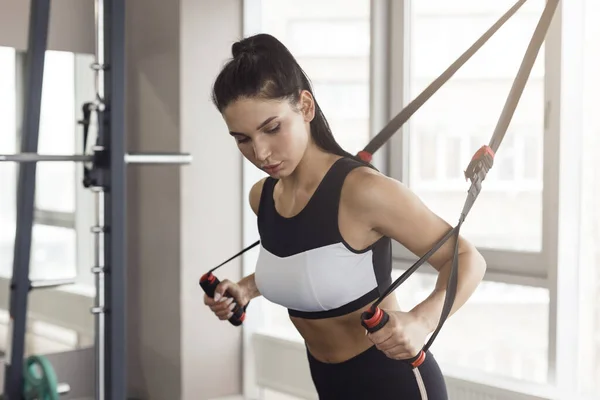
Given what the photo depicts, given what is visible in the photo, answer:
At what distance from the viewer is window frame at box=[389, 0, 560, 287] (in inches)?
100

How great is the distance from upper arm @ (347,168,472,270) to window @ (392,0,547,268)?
1.37 m

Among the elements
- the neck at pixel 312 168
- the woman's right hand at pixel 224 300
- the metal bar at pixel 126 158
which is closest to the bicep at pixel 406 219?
the neck at pixel 312 168

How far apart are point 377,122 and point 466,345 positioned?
1053 millimetres

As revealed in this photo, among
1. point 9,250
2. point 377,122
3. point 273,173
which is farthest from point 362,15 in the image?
point 273,173

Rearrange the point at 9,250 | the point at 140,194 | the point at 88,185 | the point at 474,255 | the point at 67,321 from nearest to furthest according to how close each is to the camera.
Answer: the point at 474,255, the point at 88,185, the point at 9,250, the point at 67,321, the point at 140,194

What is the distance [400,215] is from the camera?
1356mm

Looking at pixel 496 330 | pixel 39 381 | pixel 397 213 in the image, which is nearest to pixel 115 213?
pixel 39 381

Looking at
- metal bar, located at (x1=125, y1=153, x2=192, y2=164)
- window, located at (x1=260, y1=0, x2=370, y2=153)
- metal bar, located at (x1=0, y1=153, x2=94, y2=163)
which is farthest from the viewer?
window, located at (x1=260, y1=0, x2=370, y2=153)

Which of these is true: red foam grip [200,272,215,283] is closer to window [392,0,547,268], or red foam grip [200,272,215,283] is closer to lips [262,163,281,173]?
lips [262,163,281,173]

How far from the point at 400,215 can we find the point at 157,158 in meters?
1.60

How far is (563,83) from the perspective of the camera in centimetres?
249

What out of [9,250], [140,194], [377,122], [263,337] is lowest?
[263,337]

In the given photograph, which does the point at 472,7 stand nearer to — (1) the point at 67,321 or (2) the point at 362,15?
(2) the point at 362,15

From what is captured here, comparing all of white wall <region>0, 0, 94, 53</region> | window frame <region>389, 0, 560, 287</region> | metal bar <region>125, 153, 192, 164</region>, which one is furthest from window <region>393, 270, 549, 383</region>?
white wall <region>0, 0, 94, 53</region>
